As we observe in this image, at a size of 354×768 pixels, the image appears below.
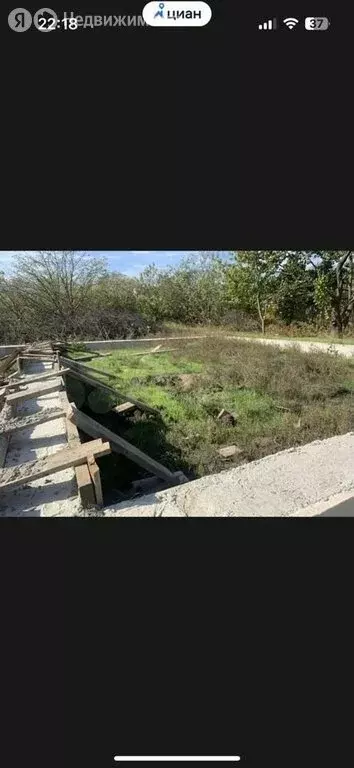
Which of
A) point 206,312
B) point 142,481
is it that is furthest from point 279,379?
point 142,481

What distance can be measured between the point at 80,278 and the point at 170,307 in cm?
41

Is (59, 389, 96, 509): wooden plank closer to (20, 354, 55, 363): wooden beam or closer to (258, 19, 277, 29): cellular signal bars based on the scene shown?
(20, 354, 55, 363): wooden beam

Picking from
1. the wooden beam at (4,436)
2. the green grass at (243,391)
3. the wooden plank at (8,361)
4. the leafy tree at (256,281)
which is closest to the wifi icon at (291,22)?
the leafy tree at (256,281)

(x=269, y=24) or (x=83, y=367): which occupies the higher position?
(x=269, y=24)

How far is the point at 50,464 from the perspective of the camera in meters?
Result: 1.65

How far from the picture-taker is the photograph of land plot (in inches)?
59.2

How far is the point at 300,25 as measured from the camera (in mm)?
1067

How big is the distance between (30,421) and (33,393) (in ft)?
0.52

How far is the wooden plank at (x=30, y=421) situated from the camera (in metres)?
1.82

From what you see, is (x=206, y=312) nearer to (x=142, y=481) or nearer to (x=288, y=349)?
(x=288, y=349)

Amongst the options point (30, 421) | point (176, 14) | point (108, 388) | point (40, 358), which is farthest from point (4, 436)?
point (176, 14)

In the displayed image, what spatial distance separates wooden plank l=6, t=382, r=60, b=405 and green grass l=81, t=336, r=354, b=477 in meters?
0.30

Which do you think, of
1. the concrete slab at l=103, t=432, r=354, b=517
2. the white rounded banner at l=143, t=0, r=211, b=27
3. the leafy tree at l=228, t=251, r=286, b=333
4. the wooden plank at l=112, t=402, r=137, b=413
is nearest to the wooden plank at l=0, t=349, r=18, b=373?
the wooden plank at l=112, t=402, r=137, b=413

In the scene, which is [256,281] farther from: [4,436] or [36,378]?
[4,436]
